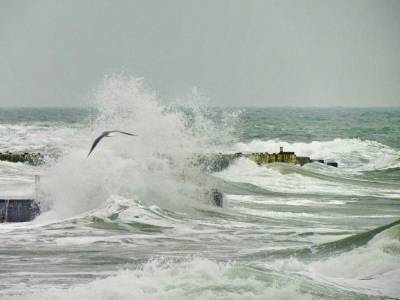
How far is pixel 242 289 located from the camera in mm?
10359

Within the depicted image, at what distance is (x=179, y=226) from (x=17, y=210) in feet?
9.12

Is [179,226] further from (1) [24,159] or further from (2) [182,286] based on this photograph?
(1) [24,159]

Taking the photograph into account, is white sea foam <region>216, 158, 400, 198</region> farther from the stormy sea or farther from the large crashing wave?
A: the large crashing wave

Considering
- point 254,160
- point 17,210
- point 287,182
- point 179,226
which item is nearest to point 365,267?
point 179,226

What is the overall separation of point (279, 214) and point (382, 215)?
2.03 m

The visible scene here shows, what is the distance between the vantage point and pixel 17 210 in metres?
16.5

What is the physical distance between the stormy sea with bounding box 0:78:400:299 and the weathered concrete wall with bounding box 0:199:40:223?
270mm

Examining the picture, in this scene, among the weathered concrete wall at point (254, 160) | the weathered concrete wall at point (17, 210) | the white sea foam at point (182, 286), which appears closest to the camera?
the white sea foam at point (182, 286)

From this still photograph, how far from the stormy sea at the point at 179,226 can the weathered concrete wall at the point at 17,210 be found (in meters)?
0.27

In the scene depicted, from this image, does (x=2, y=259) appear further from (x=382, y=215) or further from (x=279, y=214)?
(x=382, y=215)

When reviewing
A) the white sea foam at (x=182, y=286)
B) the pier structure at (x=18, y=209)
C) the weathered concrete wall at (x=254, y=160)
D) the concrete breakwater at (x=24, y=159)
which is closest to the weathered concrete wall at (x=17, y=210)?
the pier structure at (x=18, y=209)

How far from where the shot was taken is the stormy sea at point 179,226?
1071 cm

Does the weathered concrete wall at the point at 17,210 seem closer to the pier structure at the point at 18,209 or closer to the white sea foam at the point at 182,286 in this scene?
the pier structure at the point at 18,209

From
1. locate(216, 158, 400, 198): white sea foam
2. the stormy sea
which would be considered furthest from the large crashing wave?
locate(216, 158, 400, 198): white sea foam
